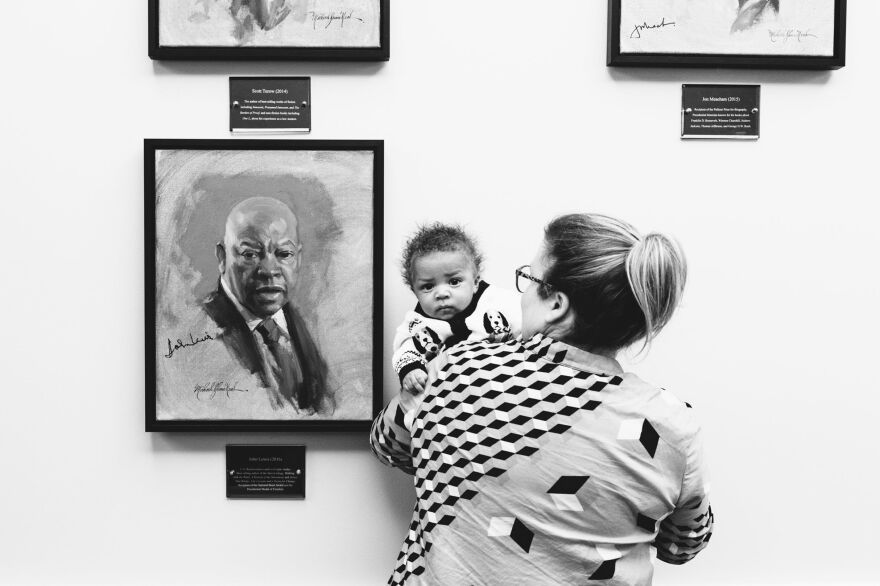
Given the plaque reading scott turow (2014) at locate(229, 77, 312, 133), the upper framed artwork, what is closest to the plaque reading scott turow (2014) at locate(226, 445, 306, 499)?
the plaque reading scott turow (2014) at locate(229, 77, 312, 133)

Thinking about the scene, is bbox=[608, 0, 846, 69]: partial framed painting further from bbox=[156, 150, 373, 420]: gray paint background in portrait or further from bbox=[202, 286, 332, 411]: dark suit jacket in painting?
bbox=[202, 286, 332, 411]: dark suit jacket in painting

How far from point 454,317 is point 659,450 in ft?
1.37

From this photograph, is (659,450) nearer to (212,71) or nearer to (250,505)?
(250,505)

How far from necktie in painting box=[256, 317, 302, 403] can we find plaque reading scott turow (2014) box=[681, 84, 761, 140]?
0.90 metres

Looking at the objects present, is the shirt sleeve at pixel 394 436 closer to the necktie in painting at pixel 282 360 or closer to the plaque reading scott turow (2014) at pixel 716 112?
the necktie in painting at pixel 282 360

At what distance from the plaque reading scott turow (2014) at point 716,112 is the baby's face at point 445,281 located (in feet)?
1.90

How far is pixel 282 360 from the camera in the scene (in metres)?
1.42

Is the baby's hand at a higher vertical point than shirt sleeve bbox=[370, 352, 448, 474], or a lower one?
higher

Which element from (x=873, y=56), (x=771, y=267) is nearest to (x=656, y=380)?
(x=771, y=267)

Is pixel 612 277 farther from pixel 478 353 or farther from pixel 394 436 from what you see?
pixel 394 436

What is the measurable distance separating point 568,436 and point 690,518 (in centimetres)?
27

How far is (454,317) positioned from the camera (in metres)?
1.23
